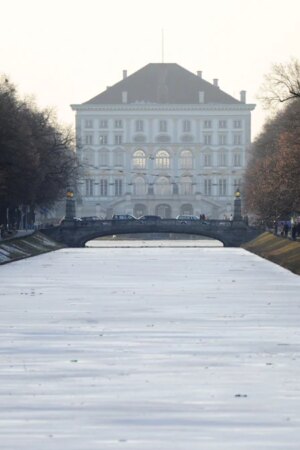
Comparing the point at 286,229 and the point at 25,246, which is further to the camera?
the point at 286,229

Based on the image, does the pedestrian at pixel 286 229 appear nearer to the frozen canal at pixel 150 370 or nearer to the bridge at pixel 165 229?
the bridge at pixel 165 229

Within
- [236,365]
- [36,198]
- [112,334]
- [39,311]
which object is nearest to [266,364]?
[236,365]

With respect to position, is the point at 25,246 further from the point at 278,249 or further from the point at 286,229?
the point at 286,229

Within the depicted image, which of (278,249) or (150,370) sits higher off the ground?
(150,370)

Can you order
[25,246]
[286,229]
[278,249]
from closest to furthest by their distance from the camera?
[278,249] → [25,246] → [286,229]

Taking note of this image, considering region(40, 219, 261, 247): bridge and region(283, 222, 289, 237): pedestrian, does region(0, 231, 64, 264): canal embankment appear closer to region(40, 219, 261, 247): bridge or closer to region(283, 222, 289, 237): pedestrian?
region(40, 219, 261, 247): bridge

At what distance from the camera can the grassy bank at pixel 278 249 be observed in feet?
302

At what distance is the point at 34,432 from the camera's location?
22406 millimetres

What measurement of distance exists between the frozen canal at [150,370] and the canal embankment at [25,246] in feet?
142

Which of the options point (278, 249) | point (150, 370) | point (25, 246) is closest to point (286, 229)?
point (278, 249)

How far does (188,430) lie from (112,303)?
32.1 metres

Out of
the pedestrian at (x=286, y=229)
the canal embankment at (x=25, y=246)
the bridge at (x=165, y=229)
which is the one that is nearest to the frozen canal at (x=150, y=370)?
the canal embankment at (x=25, y=246)

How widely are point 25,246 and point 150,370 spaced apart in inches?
3651

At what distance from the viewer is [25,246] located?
402 feet
